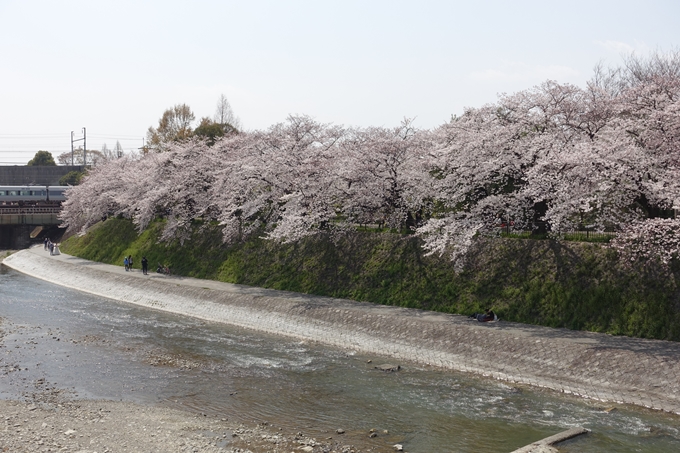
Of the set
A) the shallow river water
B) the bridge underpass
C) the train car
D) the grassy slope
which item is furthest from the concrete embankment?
the train car

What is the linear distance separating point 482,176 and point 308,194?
561 inches

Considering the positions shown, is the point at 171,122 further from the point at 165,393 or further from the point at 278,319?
the point at 165,393

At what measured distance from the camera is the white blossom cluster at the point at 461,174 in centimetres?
2859

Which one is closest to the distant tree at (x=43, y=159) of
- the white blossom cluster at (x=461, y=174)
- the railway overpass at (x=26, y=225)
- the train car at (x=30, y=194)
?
the train car at (x=30, y=194)

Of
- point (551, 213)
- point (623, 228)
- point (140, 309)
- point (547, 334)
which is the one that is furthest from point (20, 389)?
point (623, 228)

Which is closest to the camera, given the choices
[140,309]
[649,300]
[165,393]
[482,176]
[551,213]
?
[165,393]

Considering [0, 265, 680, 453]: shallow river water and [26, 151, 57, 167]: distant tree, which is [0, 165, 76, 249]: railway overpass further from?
[26, 151, 57, 167]: distant tree

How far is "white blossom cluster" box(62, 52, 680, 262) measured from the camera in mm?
28594

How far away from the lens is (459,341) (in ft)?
93.4

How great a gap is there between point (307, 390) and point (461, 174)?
17.6 meters

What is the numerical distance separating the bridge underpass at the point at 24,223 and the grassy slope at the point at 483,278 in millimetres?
40144

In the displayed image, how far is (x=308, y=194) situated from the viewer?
4400cm

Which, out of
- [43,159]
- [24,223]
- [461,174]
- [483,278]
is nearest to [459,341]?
[483,278]

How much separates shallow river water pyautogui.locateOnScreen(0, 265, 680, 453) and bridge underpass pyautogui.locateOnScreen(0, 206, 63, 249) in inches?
1978
